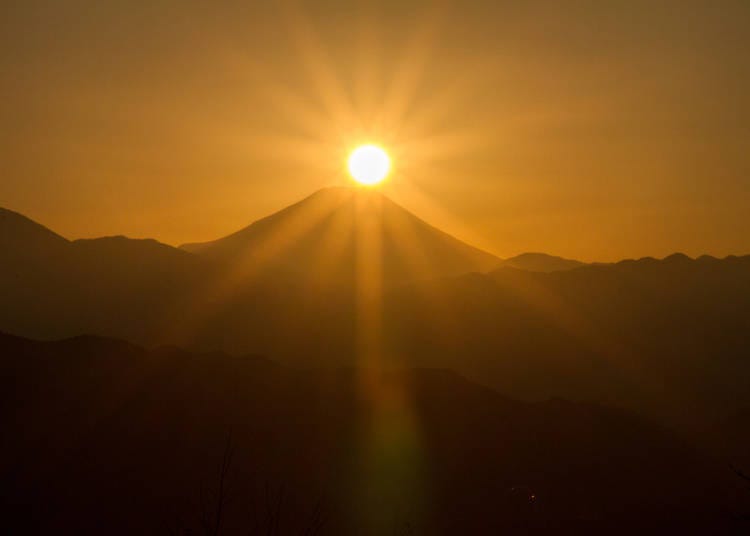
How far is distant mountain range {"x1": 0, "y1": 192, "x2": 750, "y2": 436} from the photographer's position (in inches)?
2311

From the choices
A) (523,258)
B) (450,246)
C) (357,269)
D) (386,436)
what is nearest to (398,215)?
(450,246)

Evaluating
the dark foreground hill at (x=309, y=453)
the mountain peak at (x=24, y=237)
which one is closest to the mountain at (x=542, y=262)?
the mountain peak at (x=24, y=237)

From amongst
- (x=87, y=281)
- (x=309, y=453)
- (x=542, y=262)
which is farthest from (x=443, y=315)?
(x=542, y=262)

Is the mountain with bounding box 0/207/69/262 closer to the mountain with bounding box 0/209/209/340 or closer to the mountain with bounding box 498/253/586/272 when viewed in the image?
the mountain with bounding box 0/209/209/340

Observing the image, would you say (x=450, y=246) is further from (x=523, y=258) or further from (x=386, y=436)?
(x=386, y=436)

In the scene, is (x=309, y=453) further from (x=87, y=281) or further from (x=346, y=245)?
(x=346, y=245)

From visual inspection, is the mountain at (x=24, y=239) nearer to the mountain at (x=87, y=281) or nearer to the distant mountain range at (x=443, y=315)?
the mountain at (x=87, y=281)

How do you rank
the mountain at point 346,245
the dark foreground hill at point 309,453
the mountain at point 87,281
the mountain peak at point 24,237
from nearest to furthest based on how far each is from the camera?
the dark foreground hill at point 309,453 → the mountain at point 87,281 → the mountain peak at point 24,237 → the mountain at point 346,245

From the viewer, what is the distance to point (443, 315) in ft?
228

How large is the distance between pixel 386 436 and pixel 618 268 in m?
56.0

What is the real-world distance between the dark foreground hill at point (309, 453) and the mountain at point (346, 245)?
1695 inches

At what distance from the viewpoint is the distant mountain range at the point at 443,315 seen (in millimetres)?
58688

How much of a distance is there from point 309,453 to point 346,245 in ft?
249

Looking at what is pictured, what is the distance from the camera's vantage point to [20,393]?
33625 mm
